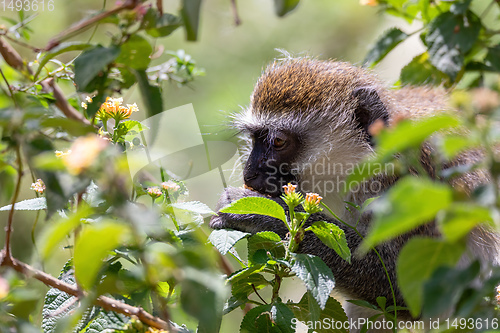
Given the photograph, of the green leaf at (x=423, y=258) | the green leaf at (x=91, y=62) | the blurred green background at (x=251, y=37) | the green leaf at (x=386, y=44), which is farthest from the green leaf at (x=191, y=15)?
the blurred green background at (x=251, y=37)

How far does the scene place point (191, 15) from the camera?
1225 millimetres

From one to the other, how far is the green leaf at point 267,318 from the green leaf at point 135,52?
3.04 ft

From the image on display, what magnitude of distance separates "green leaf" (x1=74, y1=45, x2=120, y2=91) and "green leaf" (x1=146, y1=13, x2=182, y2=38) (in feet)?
0.50

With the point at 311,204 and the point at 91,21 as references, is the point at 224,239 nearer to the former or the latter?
the point at 311,204

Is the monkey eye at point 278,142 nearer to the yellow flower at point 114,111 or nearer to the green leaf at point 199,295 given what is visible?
the yellow flower at point 114,111

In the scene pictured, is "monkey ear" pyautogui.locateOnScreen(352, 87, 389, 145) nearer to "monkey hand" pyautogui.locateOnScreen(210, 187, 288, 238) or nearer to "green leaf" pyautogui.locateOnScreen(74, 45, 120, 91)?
"monkey hand" pyautogui.locateOnScreen(210, 187, 288, 238)

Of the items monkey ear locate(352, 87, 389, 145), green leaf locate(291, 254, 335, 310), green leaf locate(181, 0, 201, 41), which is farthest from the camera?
monkey ear locate(352, 87, 389, 145)

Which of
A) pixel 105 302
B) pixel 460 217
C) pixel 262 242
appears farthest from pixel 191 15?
pixel 262 242

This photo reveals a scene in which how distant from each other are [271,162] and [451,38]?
3.86ft

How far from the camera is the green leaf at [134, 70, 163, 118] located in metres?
1.62

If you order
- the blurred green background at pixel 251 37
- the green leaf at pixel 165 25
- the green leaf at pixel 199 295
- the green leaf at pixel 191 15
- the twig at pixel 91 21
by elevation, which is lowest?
the blurred green background at pixel 251 37

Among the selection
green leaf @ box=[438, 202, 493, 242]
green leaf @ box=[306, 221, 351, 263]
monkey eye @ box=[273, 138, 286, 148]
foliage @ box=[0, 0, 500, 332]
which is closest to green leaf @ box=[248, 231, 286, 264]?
foliage @ box=[0, 0, 500, 332]

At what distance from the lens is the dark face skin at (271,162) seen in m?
3.10

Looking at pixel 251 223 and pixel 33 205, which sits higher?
pixel 33 205
